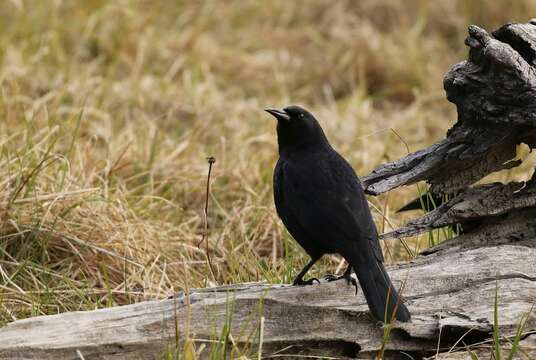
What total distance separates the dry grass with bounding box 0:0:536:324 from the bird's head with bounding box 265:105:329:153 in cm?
48

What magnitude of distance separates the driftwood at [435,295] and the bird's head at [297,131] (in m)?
0.35

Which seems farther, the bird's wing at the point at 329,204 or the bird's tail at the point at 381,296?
the bird's wing at the point at 329,204

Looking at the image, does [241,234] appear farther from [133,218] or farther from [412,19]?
[412,19]

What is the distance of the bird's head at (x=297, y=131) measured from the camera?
13.1 feet

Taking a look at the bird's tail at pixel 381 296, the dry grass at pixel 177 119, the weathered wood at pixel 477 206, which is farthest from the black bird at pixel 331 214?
the dry grass at pixel 177 119

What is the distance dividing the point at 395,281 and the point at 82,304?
1317mm

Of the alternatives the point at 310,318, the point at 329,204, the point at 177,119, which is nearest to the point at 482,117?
the point at 329,204

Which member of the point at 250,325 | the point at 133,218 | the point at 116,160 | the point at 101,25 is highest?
the point at 101,25

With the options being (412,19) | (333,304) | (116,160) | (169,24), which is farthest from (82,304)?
(412,19)

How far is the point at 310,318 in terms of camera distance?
331 centimetres

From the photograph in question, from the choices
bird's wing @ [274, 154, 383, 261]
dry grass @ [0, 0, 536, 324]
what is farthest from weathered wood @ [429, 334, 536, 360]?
dry grass @ [0, 0, 536, 324]

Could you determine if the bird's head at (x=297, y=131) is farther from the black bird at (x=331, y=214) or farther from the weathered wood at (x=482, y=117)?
the weathered wood at (x=482, y=117)

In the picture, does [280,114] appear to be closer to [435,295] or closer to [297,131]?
[297,131]

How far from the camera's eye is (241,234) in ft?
16.7
